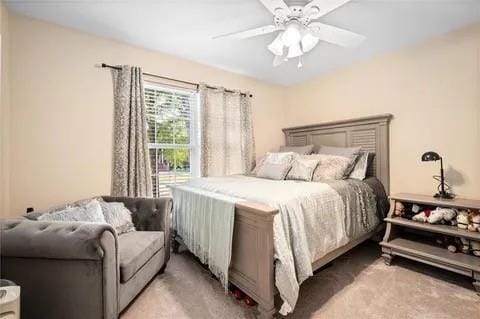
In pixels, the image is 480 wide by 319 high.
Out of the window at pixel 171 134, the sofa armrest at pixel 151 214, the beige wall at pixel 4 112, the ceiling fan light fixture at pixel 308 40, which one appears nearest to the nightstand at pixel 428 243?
the ceiling fan light fixture at pixel 308 40

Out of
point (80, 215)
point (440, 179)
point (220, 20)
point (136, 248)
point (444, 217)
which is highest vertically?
point (220, 20)

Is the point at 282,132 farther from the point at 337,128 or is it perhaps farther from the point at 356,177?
the point at 356,177

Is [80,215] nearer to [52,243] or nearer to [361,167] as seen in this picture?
[52,243]

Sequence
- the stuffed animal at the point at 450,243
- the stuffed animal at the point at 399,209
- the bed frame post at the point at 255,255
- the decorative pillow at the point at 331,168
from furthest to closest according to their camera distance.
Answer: the decorative pillow at the point at 331,168, the stuffed animal at the point at 399,209, the stuffed animal at the point at 450,243, the bed frame post at the point at 255,255

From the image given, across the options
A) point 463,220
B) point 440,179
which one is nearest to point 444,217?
point 463,220

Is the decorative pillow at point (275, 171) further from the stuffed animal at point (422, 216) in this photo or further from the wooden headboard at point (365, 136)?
the stuffed animal at point (422, 216)

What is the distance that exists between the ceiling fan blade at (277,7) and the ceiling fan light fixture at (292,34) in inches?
4.4

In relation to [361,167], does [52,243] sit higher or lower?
lower

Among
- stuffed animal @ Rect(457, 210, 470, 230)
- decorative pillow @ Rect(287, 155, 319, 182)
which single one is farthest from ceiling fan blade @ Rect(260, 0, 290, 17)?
stuffed animal @ Rect(457, 210, 470, 230)

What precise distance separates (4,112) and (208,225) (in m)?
1.95

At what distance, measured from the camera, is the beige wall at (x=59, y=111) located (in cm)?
197

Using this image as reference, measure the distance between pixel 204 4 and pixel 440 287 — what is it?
3.11 metres

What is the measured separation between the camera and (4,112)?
71.9 inches

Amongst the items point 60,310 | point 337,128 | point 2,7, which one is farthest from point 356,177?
point 2,7
